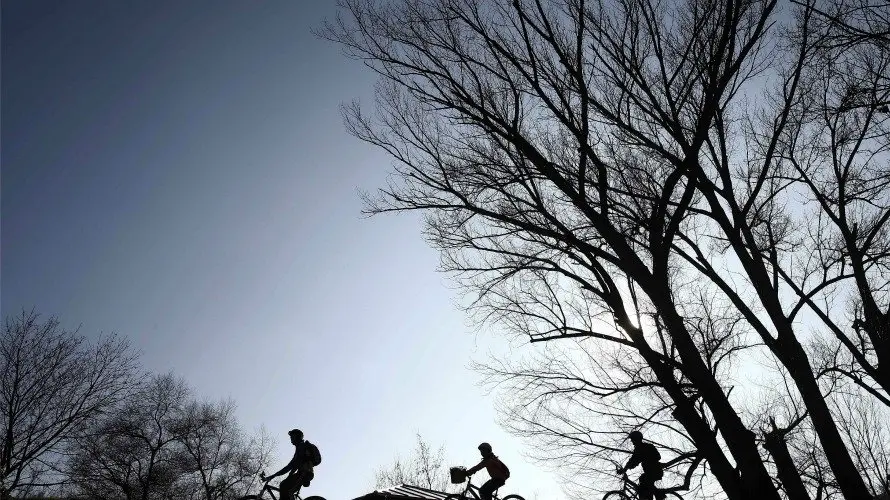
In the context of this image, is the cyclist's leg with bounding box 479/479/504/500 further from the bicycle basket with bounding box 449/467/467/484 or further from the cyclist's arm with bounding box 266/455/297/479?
the cyclist's arm with bounding box 266/455/297/479

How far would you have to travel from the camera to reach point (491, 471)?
9.86 m

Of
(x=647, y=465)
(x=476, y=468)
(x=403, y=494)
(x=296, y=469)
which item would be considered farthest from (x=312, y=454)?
(x=647, y=465)

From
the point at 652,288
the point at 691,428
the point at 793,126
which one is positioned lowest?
the point at 691,428

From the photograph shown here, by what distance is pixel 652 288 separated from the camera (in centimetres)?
937

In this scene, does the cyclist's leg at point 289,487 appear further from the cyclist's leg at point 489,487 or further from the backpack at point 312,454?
the cyclist's leg at point 489,487

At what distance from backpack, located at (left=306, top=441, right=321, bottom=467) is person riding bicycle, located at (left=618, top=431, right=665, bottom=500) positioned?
561cm

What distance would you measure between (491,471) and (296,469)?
3.46 m

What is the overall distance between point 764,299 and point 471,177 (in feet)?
20.5

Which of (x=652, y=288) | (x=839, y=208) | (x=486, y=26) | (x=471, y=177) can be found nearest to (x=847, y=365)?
(x=839, y=208)

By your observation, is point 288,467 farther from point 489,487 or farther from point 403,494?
point 489,487

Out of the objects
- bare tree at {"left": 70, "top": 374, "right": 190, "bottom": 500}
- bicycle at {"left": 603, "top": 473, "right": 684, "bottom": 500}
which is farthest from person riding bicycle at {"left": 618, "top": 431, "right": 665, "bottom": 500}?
bare tree at {"left": 70, "top": 374, "right": 190, "bottom": 500}

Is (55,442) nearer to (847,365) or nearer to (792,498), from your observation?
(792,498)

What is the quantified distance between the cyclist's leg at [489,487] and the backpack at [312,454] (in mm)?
3062

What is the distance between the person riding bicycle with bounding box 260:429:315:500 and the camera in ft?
29.3
